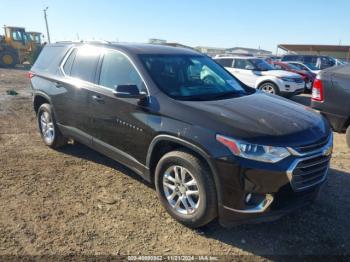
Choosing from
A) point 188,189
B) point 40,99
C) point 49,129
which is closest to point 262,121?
point 188,189

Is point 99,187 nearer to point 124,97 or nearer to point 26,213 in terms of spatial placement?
point 26,213

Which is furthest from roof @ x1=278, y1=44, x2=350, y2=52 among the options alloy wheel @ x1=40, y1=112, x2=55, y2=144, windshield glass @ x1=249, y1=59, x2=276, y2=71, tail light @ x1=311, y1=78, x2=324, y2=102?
alloy wheel @ x1=40, y1=112, x2=55, y2=144

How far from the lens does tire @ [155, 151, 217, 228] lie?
9.89 feet

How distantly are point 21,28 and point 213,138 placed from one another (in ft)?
94.5

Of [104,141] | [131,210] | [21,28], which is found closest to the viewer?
[131,210]

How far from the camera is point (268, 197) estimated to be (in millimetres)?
2850

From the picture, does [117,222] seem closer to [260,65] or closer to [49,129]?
[49,129]

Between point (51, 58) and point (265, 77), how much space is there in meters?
7.90

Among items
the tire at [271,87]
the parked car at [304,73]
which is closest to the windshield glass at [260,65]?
the tire at [271,87]

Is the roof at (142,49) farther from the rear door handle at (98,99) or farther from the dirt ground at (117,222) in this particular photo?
the dirt ground at (117,222)

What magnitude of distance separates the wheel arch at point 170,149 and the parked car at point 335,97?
12.2 feet

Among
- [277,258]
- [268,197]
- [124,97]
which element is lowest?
[277,258]

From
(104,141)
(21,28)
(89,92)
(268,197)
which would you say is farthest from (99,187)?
(21,28)

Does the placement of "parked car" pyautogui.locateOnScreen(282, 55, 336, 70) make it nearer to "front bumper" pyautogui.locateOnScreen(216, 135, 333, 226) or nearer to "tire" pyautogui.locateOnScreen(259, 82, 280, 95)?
"tire" pyautogui.locateOnScreen(259, 82, 280, 95)
